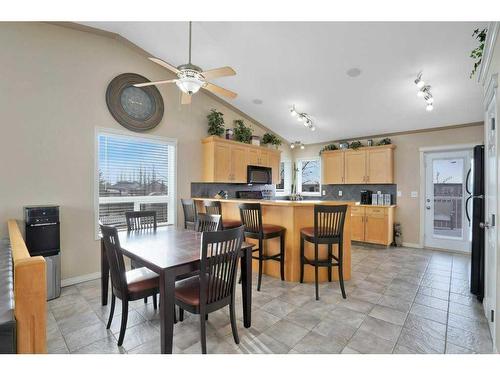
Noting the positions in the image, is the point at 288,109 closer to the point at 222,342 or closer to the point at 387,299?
the point at 387,299

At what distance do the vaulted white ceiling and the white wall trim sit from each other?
767 mm

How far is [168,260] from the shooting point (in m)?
1.76

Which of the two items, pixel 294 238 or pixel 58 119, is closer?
pixel 58 119

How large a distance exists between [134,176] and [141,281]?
2.42 meters

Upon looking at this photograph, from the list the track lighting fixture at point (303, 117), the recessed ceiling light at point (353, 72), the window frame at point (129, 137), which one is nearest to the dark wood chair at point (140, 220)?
the window frame at point (129, 137)

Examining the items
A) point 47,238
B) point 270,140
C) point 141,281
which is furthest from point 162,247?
point 270,140

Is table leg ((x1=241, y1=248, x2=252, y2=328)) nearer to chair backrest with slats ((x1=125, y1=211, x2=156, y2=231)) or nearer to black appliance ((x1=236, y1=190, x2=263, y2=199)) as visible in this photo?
chair backrest with slats ((x1=125, y1=211, x2=156, y2=231))

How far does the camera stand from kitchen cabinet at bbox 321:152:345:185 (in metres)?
5.94

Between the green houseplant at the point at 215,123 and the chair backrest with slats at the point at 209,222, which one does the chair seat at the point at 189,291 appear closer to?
the chair backrest with slats at the point at 209,222

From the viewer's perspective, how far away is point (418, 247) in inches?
199

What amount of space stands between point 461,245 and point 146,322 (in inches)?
224

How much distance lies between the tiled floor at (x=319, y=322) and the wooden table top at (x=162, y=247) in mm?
758

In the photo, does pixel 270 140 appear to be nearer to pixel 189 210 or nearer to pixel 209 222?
pixel 189 210

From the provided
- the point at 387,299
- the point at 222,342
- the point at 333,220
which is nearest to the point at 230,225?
the point at 333,220
